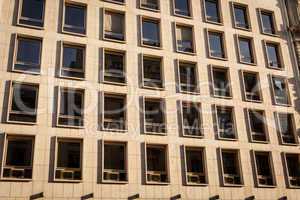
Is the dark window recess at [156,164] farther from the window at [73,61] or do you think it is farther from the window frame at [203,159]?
the window at [73,61]

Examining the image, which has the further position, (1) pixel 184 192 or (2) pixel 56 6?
(2) pixel 56 6

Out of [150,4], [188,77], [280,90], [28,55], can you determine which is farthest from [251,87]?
[28,55]

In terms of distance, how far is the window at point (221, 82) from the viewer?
24.2m

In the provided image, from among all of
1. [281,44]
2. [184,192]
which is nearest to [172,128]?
[184,192]

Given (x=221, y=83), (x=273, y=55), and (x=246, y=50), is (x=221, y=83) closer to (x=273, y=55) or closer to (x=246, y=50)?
(x=246, y=50)

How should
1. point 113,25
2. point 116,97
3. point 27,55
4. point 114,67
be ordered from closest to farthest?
point 27,55
point 116,97
point 114,67
point 113,25

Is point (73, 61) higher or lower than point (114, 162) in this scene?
higher

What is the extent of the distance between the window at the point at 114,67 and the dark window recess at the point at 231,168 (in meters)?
7.97

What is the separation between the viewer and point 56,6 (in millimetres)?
22250

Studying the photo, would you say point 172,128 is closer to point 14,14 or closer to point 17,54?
point 17,54

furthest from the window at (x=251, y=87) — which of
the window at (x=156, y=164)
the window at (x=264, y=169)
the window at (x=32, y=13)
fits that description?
the window at (x=32, y=13)

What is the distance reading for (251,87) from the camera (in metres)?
25.3

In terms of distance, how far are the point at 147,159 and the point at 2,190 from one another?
781 cm

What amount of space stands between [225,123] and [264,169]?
3845 millimetres
